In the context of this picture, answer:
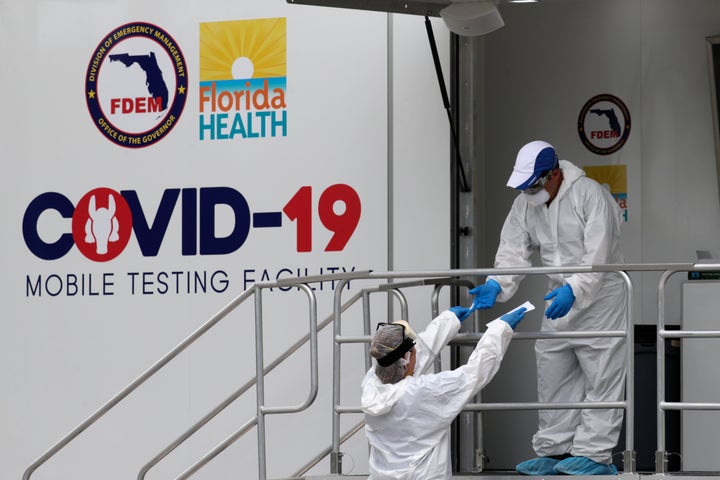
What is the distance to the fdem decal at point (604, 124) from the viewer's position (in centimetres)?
805

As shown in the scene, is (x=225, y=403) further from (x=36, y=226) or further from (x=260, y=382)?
(x=36, y=226)

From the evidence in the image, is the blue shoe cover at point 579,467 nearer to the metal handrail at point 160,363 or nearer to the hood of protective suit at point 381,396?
the hood of protective suit at point 381,396

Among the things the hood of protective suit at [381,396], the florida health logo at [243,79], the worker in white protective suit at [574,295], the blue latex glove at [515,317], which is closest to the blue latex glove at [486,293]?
the worker in white protective suit at [574,295]

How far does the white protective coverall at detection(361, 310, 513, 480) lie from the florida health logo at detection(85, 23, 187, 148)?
9.94ft

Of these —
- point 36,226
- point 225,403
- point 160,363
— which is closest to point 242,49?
point 36,226

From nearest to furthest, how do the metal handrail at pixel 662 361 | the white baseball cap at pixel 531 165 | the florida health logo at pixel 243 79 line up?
the metal handrail at pixel 662 361 < the white baseball cap at pixel 531 165 < the florida health logo at pixel 243 79

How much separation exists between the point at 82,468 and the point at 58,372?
0.62 meters

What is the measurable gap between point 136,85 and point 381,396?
11.1ft

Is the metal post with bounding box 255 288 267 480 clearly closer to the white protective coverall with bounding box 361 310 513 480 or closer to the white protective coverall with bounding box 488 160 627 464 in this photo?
the white protective coverall with bounding box 361 310 513 480

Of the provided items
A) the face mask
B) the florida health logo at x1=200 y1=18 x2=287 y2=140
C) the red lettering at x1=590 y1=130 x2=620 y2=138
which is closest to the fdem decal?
the red lettering at x1=590 y1=130 x2=620 y2=138

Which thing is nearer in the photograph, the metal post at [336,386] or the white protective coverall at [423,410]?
the white protective coverall at [423,410]

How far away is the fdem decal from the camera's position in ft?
26.4

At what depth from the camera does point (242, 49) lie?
7555mm

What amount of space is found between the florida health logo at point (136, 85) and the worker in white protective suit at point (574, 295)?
7.73 feet
